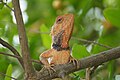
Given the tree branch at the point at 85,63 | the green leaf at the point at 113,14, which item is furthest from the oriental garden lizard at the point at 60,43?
the green leaf at the point at 113,14

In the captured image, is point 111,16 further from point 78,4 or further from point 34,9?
point 34,9

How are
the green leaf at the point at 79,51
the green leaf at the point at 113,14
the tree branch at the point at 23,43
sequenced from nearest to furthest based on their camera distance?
the tree branch at the point at 23,43 → the green leaf at the point at 79,51 → the green leaf at the point at 113,14

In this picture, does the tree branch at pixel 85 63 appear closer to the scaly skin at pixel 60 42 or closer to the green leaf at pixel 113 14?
the scaly skin at pixel 60 42

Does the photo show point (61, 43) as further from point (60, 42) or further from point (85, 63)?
point (85, 63)

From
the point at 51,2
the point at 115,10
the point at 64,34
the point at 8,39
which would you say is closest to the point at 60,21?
the point at 64,34

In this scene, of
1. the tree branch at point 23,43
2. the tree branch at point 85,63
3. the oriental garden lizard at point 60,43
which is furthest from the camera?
the oriental garden lizard at point 60,43

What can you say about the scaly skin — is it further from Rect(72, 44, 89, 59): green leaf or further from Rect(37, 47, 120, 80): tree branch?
Rect(37, 47, 120, 80): tree branch

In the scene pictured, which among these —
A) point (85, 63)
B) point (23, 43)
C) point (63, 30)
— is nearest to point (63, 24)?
point (63, 30)

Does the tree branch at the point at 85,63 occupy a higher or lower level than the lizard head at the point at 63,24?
lower
